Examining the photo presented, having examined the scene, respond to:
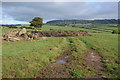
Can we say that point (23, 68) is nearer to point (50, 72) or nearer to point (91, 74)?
point (50, 72)

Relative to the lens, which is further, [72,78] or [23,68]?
[23,68]

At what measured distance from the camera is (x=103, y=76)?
8680 millimetres

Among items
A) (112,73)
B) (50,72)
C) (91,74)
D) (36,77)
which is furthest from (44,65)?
(112,73)

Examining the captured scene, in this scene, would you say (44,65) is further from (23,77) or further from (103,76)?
(103,76)

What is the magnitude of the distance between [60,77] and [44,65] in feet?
9.58

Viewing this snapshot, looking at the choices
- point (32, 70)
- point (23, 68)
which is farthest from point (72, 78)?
point (23, 68)

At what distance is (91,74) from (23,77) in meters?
5.23

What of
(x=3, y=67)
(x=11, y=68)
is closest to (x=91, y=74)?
(x=11, y=68)

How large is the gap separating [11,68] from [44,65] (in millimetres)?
3002

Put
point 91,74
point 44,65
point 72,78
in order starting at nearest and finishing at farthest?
point 72,78
point 91,74
point 44,65

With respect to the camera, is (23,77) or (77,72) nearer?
(23,77)

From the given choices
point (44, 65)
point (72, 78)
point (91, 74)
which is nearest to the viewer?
point (72, 78)

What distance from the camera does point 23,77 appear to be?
324 inches

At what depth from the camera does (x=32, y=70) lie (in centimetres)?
930
